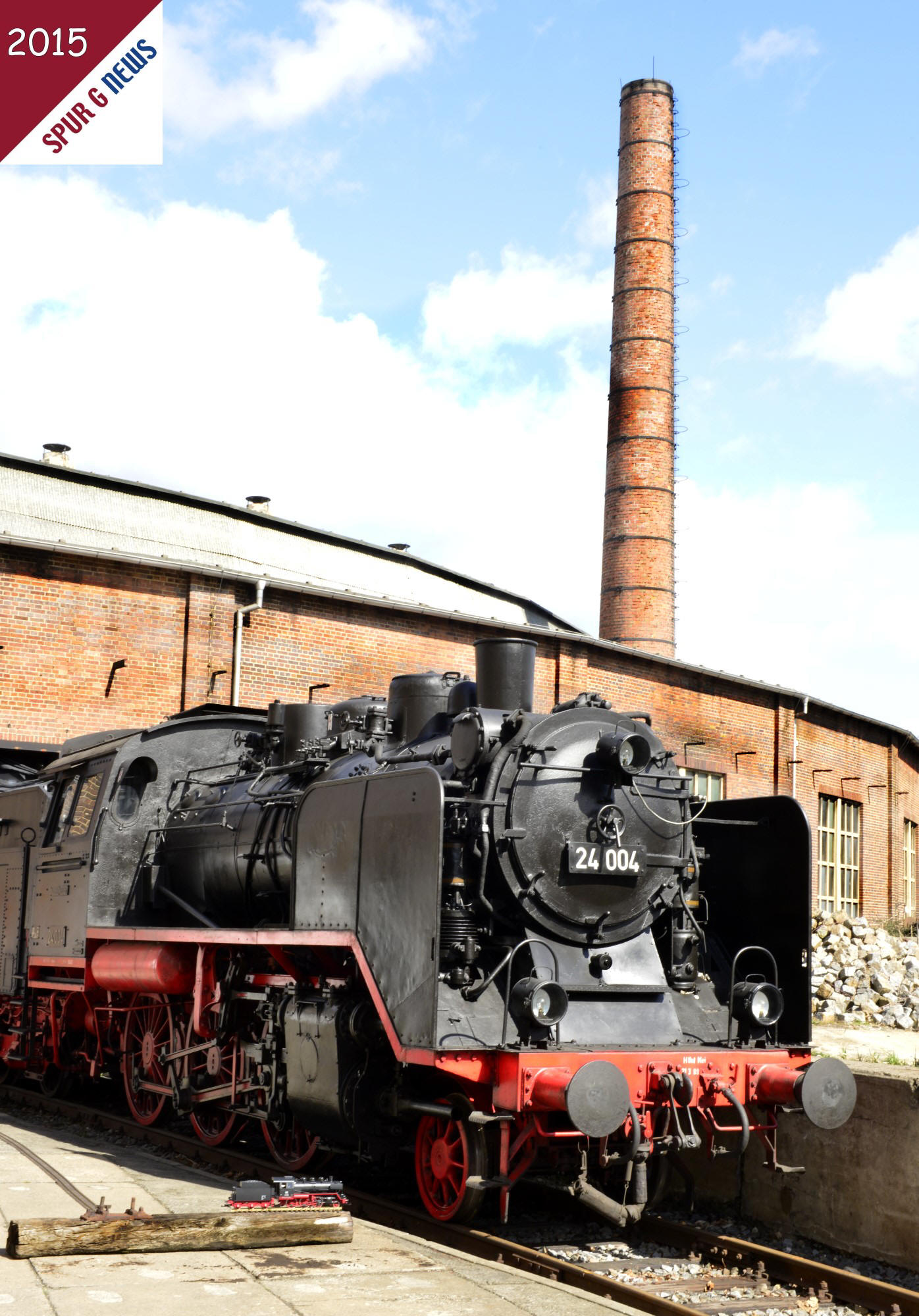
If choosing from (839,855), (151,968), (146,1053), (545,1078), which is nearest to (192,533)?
(839,855)

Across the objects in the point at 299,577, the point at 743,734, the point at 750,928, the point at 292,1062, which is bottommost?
the point at 292,1062

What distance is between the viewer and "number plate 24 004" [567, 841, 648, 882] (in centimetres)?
654

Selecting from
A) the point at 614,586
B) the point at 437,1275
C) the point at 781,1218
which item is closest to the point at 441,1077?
the point at 437,1275

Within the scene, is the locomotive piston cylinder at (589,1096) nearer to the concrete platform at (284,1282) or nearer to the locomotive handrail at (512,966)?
the locomotive handrail at (512,966)

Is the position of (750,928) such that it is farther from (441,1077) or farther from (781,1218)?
(441,1077)

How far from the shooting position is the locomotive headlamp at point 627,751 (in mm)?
6625

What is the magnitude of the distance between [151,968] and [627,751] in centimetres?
345

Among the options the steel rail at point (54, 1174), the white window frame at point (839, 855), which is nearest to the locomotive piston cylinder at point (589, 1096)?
the steel rail at point (54, 1174)

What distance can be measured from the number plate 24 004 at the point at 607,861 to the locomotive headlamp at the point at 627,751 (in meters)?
0.39

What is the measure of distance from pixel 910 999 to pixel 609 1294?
32.8ft

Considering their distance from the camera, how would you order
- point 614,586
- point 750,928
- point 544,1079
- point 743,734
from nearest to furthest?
point 544,1079, point 750,928, point 743,734, point 614,586

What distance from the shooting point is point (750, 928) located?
7.71 m

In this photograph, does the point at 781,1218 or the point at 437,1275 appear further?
the point at 781,1218

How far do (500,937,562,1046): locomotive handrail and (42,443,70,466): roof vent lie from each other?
17048mm
